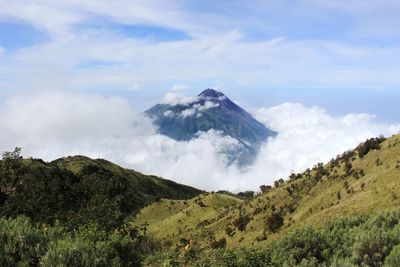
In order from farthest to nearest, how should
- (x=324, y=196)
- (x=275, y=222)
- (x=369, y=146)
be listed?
(x=369, y=146), (x=324, y=196), (x=275, y=222)

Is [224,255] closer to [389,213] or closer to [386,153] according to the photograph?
[389,213]

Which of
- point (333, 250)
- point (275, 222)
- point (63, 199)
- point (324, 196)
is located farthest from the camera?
point (63, 199)

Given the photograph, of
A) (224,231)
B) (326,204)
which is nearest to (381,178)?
(326,204)

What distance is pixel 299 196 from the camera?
61531mm

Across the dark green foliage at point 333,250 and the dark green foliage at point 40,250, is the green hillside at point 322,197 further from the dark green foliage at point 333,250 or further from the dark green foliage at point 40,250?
the dark green foliage at point 40,250

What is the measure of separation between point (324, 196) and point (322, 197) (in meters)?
0.28

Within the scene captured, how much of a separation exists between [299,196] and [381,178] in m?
15.5

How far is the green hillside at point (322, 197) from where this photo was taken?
143ft

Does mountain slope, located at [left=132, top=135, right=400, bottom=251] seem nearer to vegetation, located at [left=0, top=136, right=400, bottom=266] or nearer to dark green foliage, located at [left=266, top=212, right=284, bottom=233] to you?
dark green foliage, located at [left=266, top=212, right=284, bottom=233]

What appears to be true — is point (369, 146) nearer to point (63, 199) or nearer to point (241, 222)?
point (241, 222)

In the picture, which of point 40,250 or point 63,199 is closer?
point 40,250

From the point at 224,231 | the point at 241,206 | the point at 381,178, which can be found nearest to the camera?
the point at 381,178

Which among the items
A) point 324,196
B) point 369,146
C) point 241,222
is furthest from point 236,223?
point 369,146

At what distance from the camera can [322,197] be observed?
5494 cm
